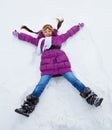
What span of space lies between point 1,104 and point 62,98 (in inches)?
23.5

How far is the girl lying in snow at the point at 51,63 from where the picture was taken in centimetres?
256

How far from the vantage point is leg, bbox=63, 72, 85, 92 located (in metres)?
2.62

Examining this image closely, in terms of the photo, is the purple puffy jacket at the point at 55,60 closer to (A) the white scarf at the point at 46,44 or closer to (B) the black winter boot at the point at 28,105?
(A) the white scarf at the point at 46,44

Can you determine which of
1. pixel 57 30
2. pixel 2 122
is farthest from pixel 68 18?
pixel 2 122

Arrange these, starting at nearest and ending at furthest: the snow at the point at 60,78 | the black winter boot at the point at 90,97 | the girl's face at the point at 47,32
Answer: the black winter boot at the point at 90,97 < the snow at the point at 60,78 < the girl's face at the point at 47,32

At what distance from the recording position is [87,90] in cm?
256

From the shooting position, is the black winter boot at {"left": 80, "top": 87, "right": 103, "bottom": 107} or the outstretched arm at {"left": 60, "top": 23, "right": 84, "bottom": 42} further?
the outstretched arm at {"left": 60, "top": 23, "right": 84, "bottom": 42}

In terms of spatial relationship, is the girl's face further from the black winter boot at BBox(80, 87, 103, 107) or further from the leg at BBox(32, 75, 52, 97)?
the black winter boot at BBox(80, 87, 103, 107)

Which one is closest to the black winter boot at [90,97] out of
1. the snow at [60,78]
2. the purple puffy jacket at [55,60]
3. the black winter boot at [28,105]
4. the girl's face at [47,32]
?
the snow at [60,78]

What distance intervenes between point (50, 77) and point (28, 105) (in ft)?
1.19

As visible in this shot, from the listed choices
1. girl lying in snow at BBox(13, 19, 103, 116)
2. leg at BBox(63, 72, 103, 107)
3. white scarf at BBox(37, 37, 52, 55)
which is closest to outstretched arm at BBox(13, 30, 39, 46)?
girl lying in snow at BBox(13, 19, 103, 116)

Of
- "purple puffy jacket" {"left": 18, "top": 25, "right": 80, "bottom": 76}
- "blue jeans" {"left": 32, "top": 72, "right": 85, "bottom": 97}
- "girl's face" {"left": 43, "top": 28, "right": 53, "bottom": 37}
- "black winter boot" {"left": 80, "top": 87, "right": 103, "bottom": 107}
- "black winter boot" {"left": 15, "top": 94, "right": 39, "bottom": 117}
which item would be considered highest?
"girl's face" {"left": 43, "top": 28, "right": 53, "bottom": 37}

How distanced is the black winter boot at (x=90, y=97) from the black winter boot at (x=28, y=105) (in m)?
0.43

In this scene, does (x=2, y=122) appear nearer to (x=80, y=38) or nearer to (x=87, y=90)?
(x=87, y=90)
